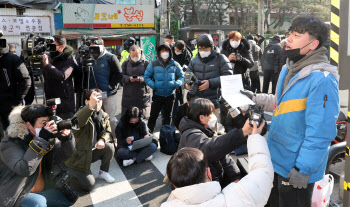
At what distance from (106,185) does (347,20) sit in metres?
3.41

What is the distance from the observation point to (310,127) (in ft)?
7.06

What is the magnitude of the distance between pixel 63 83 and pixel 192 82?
1.90 meters

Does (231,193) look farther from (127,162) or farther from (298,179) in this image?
(127,162)

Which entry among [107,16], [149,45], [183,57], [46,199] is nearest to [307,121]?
[46,199]

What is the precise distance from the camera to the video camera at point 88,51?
488 centimetres

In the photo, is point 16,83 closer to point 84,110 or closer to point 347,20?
point 84,110

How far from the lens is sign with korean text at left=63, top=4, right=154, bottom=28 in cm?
1789

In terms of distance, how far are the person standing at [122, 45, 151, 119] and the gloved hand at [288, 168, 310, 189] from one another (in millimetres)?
4126

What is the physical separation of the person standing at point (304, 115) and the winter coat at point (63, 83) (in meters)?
3.41

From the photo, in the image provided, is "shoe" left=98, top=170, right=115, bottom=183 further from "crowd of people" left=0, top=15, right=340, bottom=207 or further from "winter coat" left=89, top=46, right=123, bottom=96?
"winter coat" left=89, top=46, right=123, bottom=96

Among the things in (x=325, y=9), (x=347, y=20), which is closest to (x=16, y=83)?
(x=347, y=20)

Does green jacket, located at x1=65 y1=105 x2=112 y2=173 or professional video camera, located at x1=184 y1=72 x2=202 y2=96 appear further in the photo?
professional video camera, located at x1=184 y1=72 x2=202 y2=96

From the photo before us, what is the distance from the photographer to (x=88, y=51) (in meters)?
4.92

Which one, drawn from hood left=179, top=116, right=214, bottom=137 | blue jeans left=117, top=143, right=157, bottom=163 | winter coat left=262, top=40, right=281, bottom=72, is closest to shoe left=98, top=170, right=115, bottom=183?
blue jeans left=117, top=143, right=157, bottom=163
